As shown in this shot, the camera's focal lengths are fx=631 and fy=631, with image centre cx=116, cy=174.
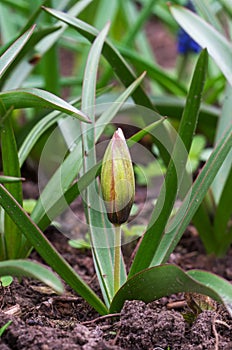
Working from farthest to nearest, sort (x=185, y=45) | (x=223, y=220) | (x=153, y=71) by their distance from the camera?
(x=185, y=45), (x=153, y=71), (x=223, y=220)

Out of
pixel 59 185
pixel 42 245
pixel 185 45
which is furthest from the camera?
pixel 185 45

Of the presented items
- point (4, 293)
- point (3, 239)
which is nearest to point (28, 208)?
point (3, 239)

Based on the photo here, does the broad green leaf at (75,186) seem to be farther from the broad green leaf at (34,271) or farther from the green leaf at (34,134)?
the broad green leaf at (34,271)

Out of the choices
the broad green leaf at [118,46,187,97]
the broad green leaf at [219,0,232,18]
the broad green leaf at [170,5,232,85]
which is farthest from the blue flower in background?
the broad green leaf at [170,5,232,85]

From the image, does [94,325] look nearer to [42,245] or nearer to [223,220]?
[42,245]

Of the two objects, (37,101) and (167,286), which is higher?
(37,101)

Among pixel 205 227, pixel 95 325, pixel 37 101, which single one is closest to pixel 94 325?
pixel 95 325

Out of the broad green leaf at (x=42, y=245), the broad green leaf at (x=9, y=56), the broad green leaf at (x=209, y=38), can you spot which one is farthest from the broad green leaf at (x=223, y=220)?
the broad green leaf at (x=9, y=56)
